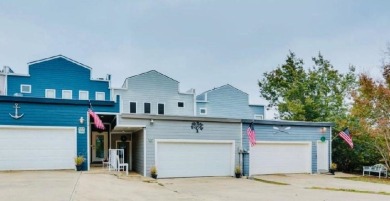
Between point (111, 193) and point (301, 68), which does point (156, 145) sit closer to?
point (111, 193)

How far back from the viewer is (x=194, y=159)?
17953mm

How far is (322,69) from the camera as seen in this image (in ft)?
99.7

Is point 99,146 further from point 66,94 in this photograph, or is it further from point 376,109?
point 376,109

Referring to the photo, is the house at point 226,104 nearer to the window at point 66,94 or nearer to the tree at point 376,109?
the tree at point 376,109

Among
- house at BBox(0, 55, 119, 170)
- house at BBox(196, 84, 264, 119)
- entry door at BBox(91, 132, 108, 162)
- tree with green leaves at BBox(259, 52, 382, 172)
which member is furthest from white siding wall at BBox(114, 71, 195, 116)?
tree with green leaves at BBox(259, 52, 382, 172)

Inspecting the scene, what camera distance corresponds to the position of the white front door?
2180 centimetres

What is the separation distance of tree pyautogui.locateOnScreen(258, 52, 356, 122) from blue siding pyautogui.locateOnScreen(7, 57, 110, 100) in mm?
14976

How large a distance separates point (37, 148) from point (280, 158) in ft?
42.8

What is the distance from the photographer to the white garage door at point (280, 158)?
64.9ft

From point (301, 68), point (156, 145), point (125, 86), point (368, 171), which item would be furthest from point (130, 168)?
point (301, 68)

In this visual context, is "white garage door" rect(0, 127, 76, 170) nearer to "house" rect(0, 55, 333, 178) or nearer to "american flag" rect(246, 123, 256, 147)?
"house" rect(0, 55, 333, 178)

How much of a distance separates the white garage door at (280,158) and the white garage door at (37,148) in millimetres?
9612

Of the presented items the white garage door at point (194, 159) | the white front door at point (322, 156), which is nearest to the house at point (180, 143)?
the white garage door at point (194, 159)

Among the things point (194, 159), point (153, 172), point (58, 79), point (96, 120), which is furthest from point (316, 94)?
point (96, 120)
